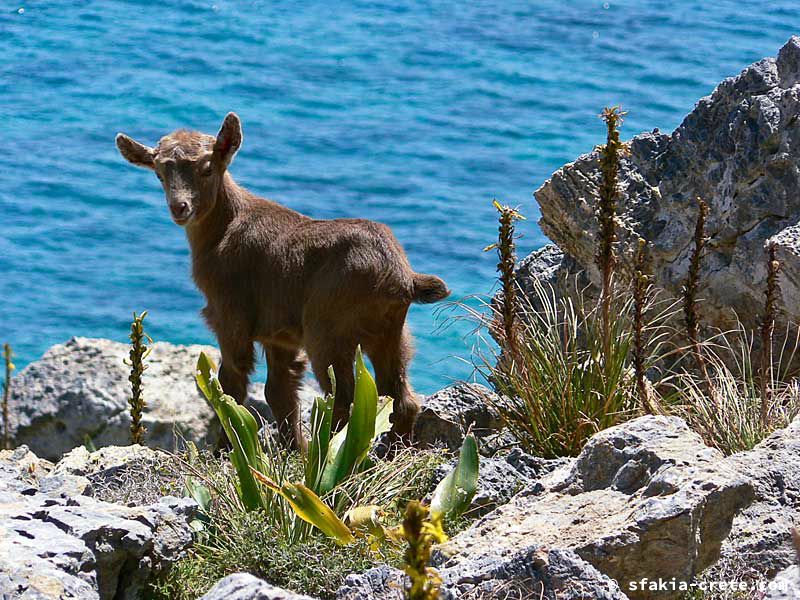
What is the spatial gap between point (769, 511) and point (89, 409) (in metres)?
6.29

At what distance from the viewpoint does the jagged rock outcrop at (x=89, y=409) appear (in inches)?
377


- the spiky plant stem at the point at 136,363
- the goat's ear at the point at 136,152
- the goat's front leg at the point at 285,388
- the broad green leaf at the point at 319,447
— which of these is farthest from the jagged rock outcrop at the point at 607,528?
the goat's ear at the point at 136,152

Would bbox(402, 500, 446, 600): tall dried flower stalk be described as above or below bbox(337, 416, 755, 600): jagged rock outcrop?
above

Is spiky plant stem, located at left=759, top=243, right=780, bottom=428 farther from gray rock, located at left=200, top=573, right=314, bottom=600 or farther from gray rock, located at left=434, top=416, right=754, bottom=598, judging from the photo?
gray rock, located at left=200, top=573, right=314, bottom=600

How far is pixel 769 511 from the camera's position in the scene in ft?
15.4

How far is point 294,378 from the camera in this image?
292 inches

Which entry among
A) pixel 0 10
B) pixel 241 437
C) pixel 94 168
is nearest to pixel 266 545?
pixel 241 437

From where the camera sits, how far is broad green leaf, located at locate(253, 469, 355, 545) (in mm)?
4684

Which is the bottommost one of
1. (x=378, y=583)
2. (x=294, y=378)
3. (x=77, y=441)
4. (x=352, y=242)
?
(x=77, y=441)

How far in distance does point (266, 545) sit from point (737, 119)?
13.9 feet

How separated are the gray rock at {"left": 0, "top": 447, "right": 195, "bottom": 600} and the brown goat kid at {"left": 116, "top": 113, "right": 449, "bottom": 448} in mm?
1839

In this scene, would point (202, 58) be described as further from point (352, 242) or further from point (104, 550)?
point (104, 550)

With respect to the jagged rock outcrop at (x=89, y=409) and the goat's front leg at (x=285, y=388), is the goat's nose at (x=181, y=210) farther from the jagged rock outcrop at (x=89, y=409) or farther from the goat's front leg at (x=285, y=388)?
the jagged rock outcrop at (x=89, y=409)

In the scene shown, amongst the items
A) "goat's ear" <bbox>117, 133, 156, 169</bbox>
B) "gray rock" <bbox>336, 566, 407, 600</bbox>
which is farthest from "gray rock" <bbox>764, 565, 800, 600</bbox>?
"goat's ear" <bbox>117, 133, 156, 169</bbox>
